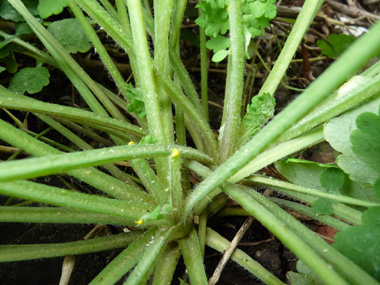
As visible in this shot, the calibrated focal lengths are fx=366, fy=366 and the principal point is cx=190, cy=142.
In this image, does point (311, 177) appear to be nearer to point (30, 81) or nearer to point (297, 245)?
point (297, 245)

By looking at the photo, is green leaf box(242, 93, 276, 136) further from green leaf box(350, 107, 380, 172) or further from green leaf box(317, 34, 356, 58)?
green leaf box(317, 34, 356, 58)

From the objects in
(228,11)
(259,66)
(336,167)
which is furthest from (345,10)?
(336,167)

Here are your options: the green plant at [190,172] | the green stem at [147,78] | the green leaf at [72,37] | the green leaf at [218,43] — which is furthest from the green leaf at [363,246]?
the green leaf at [72,37]

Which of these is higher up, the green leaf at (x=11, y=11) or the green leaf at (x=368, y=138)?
the green leaf at (x=11, y=11)

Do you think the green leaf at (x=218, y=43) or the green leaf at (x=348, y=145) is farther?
the green leaf at (x=218, y=43)

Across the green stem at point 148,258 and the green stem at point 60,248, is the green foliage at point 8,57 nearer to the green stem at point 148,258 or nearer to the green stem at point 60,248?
the green stem at point 60,248

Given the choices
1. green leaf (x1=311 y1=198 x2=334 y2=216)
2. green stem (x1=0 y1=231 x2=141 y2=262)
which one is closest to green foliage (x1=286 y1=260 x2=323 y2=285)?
green leaf (x1=311 y1=198 x2=334 y2=216)
